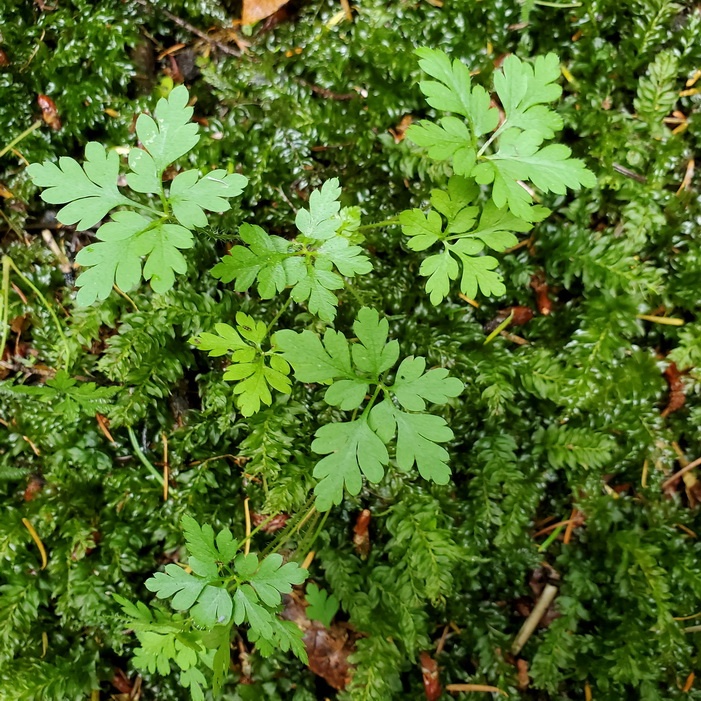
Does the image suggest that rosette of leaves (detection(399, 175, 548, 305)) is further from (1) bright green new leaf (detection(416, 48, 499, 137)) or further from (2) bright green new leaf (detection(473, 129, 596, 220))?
(1) bright green new leaf (detection(416, 48, 499, 137))

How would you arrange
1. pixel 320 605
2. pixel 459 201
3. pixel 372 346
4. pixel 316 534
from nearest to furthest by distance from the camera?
pixel 372 346, pixel 459 201, pixel 316 534, pixel 320 605

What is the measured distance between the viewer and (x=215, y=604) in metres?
2.01

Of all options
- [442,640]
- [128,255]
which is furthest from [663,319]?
[128,255]

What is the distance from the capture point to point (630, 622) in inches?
99.7

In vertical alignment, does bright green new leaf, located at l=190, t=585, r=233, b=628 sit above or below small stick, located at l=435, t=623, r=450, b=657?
above

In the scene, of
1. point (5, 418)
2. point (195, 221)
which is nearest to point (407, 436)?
point (195, 221)

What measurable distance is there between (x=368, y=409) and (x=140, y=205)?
45.6 inches

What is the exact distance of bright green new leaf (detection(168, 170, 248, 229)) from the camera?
6.55 ft

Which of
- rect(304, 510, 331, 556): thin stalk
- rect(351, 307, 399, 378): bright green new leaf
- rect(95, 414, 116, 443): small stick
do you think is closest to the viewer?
rect(351, 307, 399, 378): bright green new leaf

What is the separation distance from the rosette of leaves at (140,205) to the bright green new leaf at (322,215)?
0.93ft

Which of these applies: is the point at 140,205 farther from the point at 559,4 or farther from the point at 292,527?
the point at 559,4

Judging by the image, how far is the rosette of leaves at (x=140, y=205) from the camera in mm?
1977

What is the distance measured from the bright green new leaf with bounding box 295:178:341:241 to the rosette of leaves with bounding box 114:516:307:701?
1.21 m

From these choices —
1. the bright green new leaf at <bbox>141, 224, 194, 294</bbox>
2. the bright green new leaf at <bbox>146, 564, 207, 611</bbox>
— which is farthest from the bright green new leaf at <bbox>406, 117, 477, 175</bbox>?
the bright green new leaf at <bbox>146, 564, 207, 611</bbox>
